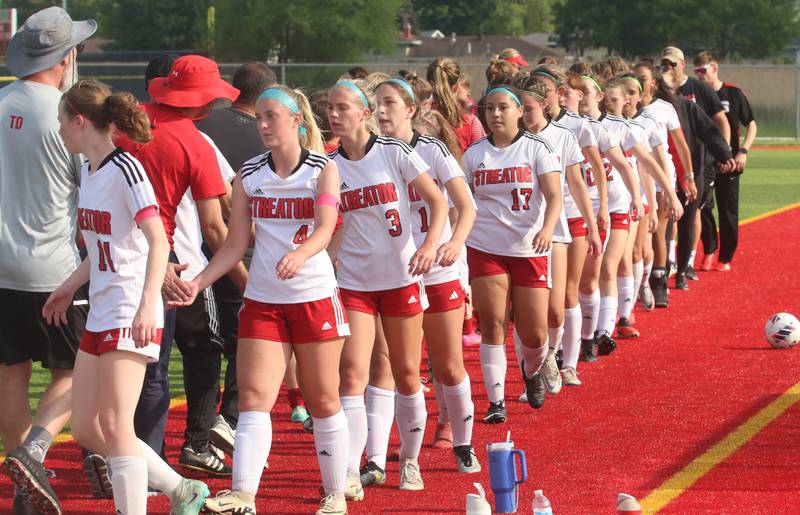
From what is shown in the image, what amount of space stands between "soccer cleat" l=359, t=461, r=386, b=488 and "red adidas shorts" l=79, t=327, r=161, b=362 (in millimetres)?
1758

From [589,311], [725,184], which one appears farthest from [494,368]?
[725,184]

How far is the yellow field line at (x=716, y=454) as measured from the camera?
657 cm

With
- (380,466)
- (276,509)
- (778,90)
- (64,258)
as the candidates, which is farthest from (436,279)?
(778,90)

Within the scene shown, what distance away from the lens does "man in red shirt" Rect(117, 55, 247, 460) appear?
6.48 meters

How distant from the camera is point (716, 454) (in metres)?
7.47

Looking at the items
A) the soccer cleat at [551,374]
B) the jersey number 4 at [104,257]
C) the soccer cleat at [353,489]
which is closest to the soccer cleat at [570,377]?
the soccer cleat at [551,374]

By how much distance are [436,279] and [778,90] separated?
40264 mm

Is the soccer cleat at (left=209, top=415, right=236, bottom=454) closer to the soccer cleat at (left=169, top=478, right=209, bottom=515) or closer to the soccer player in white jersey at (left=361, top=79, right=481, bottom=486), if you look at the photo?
the soccer player in white jersey at (left=361, top=79, right=481, bottom=486)

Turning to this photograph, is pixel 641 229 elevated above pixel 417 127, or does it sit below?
below

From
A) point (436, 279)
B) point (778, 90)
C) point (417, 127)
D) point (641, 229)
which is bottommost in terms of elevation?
point (778, 90)

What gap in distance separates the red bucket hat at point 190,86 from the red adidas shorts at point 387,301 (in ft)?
3.82

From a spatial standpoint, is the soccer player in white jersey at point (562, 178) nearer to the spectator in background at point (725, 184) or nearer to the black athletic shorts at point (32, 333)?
the black athletic shorts at point (32, 333)

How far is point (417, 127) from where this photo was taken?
8180 millimetres

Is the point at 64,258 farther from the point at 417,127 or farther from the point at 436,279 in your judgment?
the point at 417,127
